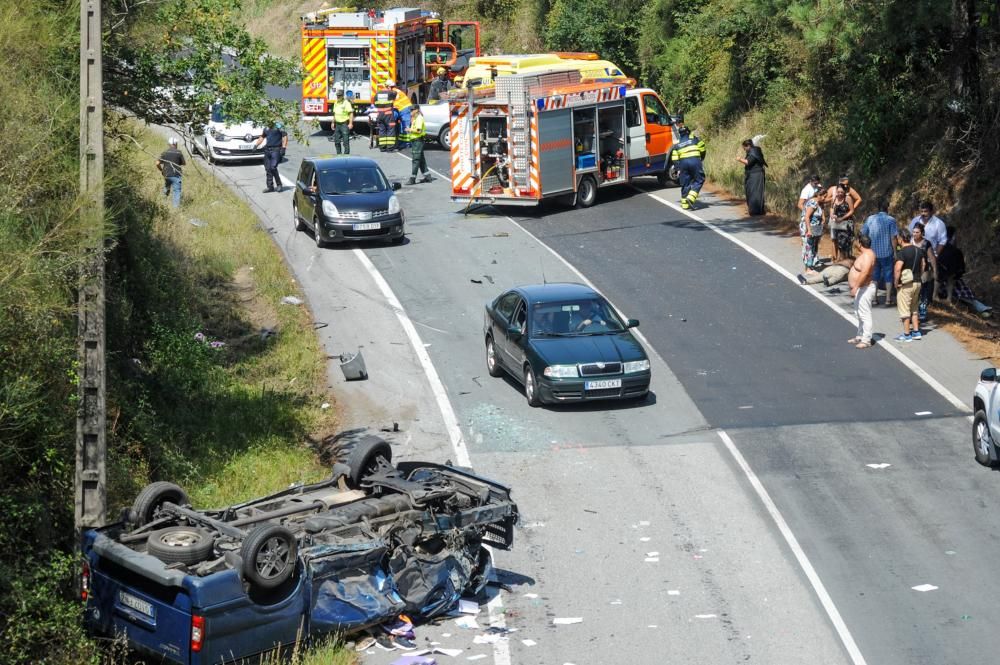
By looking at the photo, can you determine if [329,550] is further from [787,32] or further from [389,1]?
[389,1]

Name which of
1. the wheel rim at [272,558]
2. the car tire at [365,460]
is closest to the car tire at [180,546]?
the wheel rim at [272,558]

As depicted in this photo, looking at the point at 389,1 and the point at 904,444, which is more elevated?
the point at 389,1

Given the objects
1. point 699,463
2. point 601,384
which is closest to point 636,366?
point 601,384

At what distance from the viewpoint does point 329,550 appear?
10391mm

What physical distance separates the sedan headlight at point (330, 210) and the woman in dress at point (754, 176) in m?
8.41

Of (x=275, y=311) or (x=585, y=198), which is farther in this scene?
(x=585, y=198)

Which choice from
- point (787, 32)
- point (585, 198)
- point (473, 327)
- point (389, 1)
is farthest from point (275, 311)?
point (389, 1)

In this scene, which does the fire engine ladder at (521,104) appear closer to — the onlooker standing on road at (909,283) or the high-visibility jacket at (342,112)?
the high-visibility jacket at (342,112)

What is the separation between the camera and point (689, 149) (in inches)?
1094

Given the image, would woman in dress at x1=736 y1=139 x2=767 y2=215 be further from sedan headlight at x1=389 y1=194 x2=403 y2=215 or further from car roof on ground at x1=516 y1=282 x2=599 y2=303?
car roof on ground at x1=516 y1=282 x2=599 y2=303

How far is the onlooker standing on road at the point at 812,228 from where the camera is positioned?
22906 mm

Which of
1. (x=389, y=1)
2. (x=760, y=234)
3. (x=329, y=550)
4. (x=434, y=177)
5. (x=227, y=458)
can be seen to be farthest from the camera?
(x=389, y=1)

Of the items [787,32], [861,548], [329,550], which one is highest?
[787,32]

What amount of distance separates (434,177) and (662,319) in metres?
12.8
